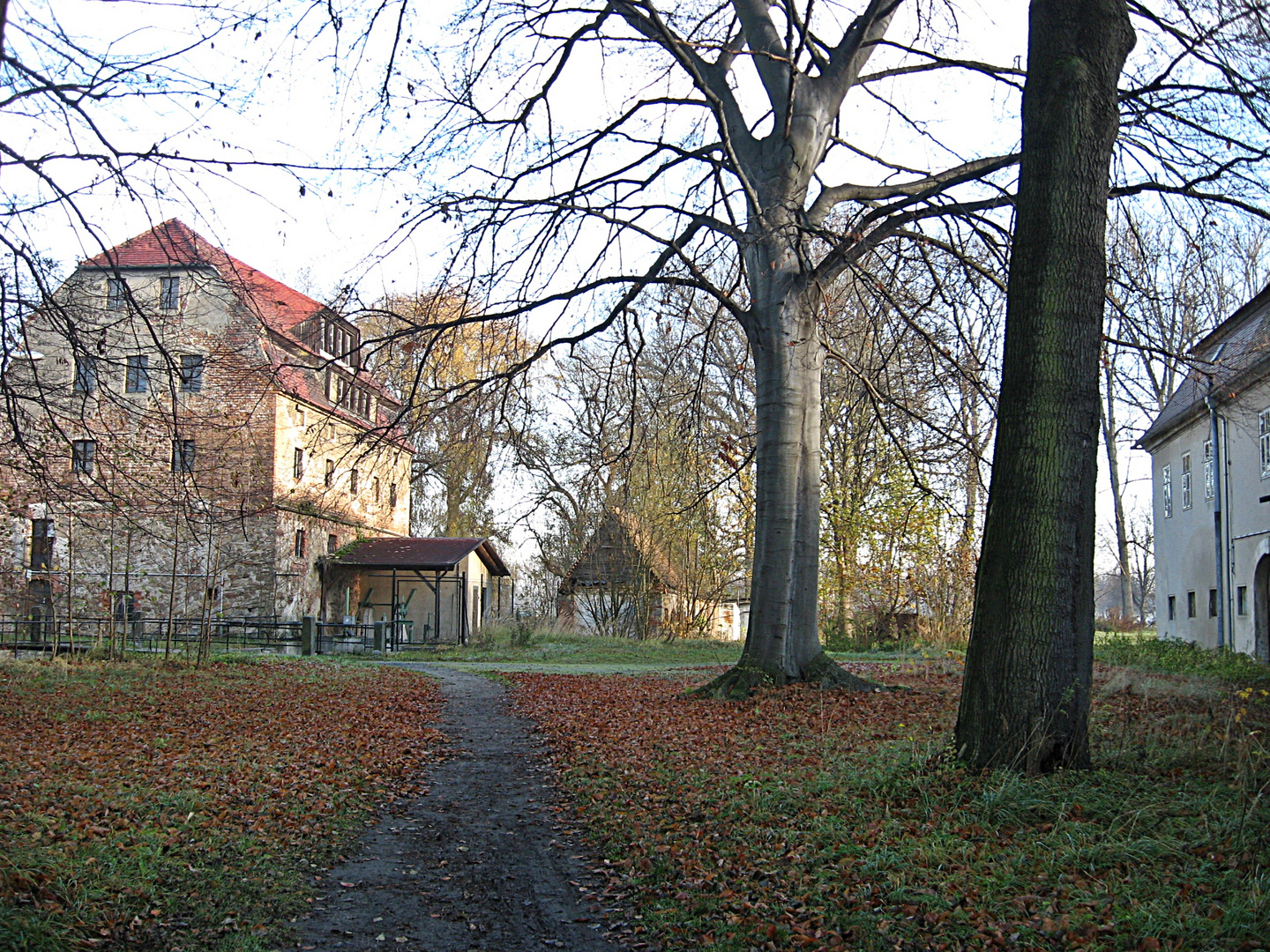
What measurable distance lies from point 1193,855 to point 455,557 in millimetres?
30822

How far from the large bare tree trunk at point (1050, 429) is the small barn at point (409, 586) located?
27769 millimetres

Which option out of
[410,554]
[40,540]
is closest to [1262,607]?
[410,554]

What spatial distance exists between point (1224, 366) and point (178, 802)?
36.5ft

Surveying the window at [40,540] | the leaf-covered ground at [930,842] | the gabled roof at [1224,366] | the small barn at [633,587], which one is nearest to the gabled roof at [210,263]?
the leaf-covered ground at [930,842]

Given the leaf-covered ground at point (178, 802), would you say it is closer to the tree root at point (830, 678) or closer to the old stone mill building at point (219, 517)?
the old stone mill building at point (219, 517)

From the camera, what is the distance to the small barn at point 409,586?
113 ft

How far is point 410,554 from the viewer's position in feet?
115

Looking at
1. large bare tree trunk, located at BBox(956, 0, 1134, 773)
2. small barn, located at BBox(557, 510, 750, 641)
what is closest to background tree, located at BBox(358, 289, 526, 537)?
large bare tree trunk, located at BBox(956, 0, 1134, 773)

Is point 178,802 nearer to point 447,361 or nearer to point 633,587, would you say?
point 447,361

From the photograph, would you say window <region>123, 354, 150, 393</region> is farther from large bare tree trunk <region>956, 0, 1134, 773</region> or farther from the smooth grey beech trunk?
large bare tree trunk <region>956, 0, 1134, 773</region>

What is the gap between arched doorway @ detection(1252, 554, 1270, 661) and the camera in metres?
21.4

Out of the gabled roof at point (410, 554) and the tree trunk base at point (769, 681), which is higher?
the gabled roof at point (410, 554)

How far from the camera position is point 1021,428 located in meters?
7.00

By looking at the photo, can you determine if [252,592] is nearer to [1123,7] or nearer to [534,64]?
[534,64]
